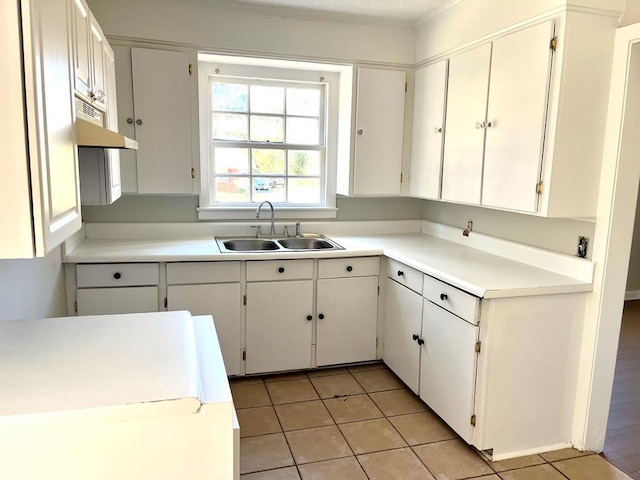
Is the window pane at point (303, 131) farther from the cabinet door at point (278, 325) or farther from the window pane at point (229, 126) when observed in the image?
the cabinet door at point (278, 325)

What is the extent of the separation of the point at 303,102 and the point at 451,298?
6.38ft

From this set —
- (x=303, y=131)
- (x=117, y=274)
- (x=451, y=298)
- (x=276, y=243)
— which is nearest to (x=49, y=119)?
(x=117, y=274)

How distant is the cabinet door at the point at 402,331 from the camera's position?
2812mm

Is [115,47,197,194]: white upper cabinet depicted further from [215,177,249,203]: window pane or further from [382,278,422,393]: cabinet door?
[382,278,422,393]: cabinet door

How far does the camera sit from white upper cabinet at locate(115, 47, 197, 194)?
9.68 ft

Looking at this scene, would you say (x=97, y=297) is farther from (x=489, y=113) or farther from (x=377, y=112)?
(x=489, y=113)

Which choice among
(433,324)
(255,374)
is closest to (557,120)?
(433,324)

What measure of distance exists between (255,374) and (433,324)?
3.98ft

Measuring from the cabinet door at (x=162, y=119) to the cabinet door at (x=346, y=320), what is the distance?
46.5 inches

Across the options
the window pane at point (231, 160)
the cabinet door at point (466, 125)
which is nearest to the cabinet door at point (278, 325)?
the window pane at point (231, 160)

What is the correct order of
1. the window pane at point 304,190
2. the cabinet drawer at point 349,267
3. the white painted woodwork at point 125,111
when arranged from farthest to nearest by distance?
1. the window pane at point 304,190
2. the cabinet drawer at point 349,267
3. the white painted woodwork at point 125,111

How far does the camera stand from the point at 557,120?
7.18 ft

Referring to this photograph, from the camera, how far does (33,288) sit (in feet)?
6.96

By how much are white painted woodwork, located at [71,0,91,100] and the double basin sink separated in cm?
166
